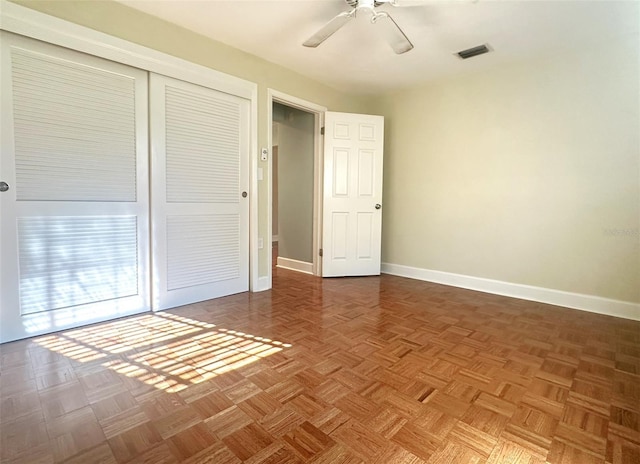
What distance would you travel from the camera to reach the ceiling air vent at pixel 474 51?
9.27ft

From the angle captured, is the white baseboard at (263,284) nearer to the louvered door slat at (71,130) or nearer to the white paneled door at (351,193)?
the white paneled door at (351,193)

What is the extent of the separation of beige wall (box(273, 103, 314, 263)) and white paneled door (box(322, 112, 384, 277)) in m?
0.40

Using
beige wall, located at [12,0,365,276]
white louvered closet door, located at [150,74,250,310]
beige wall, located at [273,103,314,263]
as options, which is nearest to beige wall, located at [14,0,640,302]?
beige wall, located at [12,0,365,276]

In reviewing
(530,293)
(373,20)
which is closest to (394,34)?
(373,20)

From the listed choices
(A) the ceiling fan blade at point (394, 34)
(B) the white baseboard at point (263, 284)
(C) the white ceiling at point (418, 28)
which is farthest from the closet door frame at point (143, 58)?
(A) the ceiling fan blade at point (394, 34)

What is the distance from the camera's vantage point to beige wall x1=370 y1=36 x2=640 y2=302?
104 inches

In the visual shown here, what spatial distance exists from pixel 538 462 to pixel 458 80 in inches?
140

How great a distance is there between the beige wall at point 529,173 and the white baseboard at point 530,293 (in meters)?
0.06

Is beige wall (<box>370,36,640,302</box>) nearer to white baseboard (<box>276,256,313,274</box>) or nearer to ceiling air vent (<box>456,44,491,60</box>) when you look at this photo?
ceiling air vent (<box>456,44,491,60</box>)

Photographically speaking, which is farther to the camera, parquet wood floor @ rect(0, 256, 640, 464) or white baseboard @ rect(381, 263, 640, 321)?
white baseboard @ rect(381, 263, 640, 321)

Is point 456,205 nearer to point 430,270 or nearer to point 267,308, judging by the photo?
point 430,270

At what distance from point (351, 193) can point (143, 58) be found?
2481mm

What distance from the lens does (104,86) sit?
7.42 ft

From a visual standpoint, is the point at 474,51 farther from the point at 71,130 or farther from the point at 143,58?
the point at 71,130
